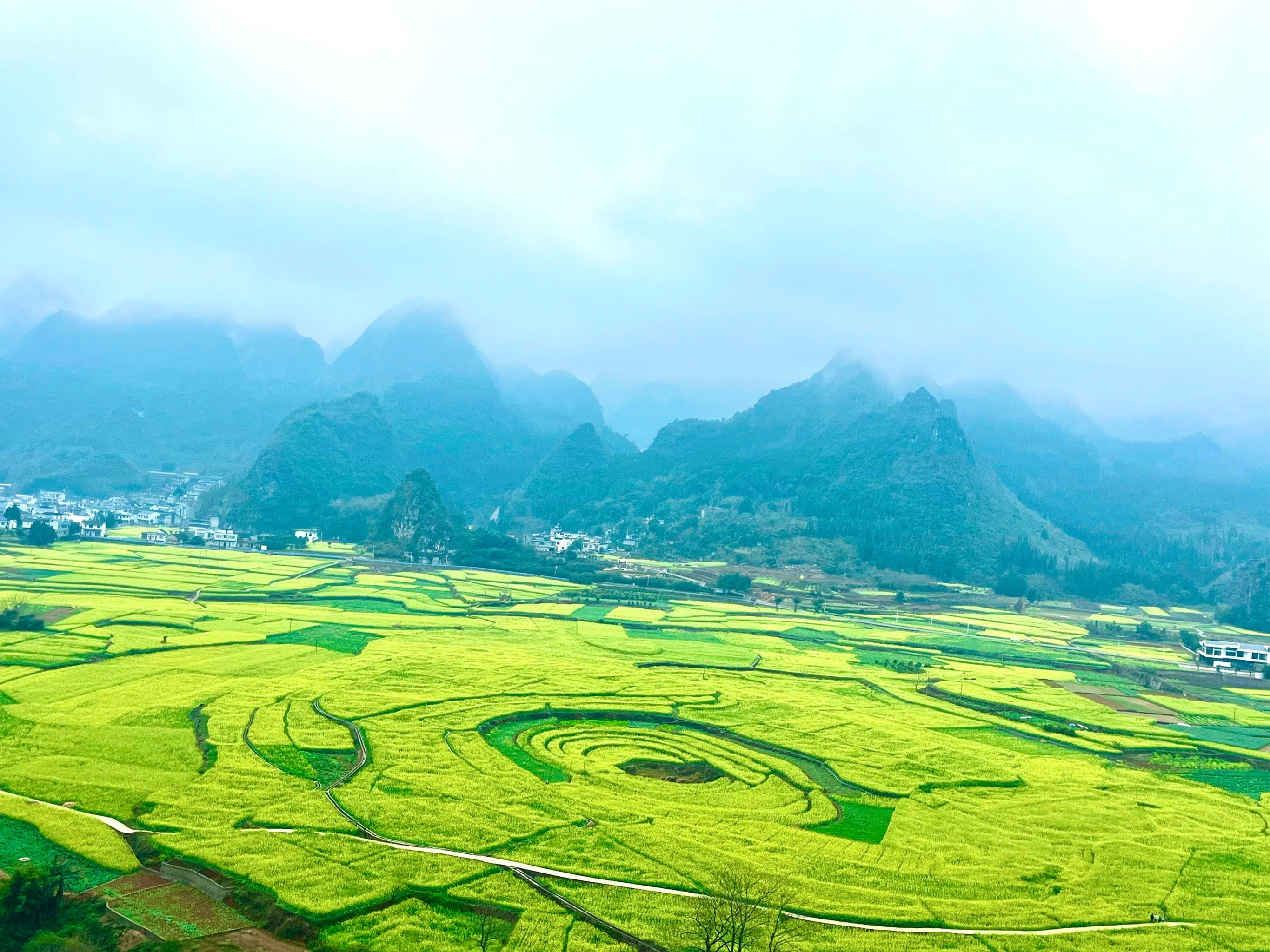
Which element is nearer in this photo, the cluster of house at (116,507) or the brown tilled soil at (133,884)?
the brown tilled soil at (133,884)

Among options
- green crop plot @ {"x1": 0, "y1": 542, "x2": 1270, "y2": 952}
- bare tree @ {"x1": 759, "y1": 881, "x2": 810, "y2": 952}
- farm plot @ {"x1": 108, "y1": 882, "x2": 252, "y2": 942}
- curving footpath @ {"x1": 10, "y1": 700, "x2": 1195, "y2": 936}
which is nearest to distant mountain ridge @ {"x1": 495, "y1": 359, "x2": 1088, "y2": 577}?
green crop plot @ {"x1": 0, "y1": 542, "x2": 1270, "y2": 952}

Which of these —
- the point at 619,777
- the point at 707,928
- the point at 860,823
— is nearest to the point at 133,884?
the point at 707,928

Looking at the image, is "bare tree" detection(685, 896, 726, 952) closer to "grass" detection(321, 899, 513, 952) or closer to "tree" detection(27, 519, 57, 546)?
"grass" detection(321, 899, 513, 952)

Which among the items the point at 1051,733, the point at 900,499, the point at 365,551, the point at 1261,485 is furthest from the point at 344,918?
the point at 1261,485

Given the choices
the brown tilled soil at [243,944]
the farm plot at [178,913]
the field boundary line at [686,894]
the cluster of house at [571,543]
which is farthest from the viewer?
the cluster of house at [571,543]

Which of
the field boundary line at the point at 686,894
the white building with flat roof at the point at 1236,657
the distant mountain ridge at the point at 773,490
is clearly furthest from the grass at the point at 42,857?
the distant mountain ridge at the point at 773,490

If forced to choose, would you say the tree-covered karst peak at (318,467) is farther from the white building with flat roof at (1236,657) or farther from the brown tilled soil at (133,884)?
the brown tilled soil at (133,884)
